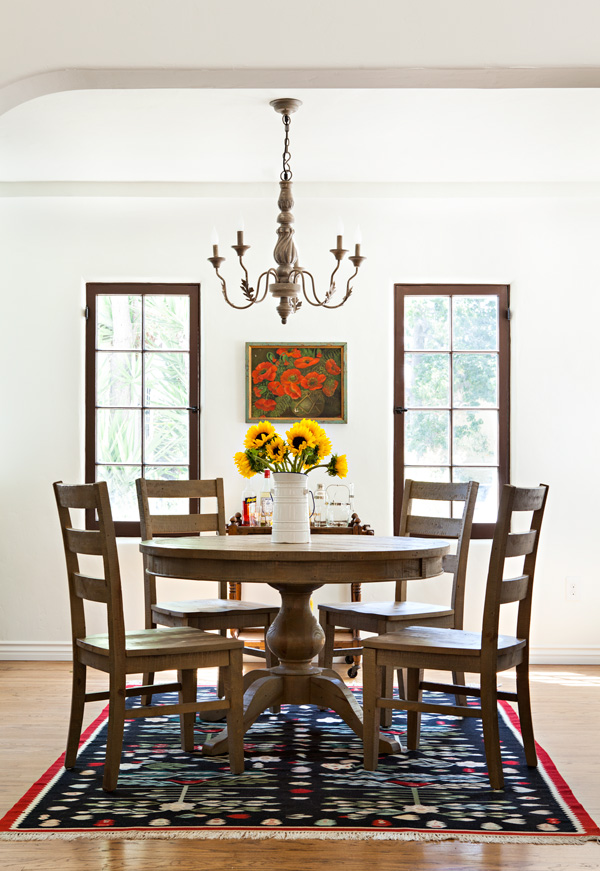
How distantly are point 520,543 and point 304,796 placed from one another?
3.45 ft

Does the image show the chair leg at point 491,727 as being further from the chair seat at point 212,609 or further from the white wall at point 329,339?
the white wall at point 329,339

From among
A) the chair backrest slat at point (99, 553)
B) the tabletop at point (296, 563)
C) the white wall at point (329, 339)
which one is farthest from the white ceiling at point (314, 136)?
the tabletop at point (296, 563)

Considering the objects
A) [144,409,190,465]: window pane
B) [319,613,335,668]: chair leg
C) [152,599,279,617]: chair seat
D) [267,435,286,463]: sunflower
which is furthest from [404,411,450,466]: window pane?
[267,435,286,463]: sunflower

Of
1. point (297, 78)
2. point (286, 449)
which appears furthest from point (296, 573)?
point (297, 78)

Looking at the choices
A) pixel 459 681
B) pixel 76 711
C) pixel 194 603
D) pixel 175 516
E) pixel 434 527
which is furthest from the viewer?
pixel 175 516

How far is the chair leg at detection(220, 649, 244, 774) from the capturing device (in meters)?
3.10

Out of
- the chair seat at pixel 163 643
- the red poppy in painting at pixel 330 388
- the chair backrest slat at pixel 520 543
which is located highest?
the red poppy in painting at pixel 330 388

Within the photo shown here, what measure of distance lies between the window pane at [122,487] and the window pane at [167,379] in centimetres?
41

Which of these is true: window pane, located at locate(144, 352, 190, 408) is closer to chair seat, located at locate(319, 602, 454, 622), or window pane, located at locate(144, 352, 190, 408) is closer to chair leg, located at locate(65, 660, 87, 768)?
chair seat, located at locate(319, 602, 454, 622)

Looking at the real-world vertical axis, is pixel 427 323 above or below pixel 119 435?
above

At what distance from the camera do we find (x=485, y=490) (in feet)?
17.9

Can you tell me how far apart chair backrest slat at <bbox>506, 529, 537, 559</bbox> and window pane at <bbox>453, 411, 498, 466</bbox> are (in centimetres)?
224

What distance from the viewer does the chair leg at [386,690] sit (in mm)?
3713

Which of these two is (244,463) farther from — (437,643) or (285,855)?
(285,855)
